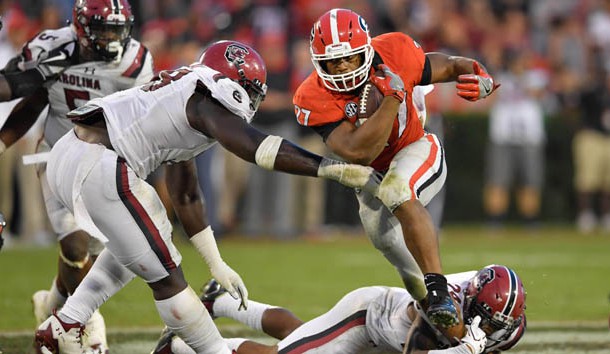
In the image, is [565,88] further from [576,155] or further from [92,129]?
[92,129]

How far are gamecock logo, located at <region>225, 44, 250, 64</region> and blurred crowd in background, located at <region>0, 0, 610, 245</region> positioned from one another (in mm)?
5902

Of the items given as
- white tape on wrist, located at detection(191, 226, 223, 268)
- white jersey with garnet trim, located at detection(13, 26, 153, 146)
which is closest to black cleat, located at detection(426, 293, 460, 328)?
white tape on wrist, located at detection(191, 226, 223, 268)

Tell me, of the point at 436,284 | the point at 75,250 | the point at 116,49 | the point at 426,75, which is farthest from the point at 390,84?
the point at 75,250

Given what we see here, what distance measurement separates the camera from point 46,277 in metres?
9.45

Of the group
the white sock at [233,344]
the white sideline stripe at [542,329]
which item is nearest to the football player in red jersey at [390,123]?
the white sock at [233,344]

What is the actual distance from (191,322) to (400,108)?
1675 mm

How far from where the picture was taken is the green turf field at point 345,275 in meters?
7.38

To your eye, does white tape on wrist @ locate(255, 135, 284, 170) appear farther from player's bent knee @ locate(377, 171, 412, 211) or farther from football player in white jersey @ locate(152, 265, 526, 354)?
football player in white jersey @ locate(152, 265, 526, 354)

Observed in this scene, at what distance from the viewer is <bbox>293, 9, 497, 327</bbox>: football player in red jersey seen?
17.9ft

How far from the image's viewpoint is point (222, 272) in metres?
5.59

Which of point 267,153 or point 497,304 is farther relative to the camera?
point 497,304

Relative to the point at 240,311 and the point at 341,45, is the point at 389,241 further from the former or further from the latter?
the point at 341,45

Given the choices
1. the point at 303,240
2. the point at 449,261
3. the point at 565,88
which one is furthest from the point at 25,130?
the point at 565,88

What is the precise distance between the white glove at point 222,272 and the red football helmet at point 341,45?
105 centimetres
